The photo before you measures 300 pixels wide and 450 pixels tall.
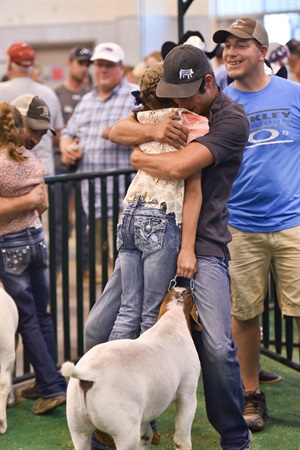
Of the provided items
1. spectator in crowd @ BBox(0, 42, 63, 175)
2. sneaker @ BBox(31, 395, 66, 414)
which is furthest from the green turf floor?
spectator in crowd @ BBox(0, 42, 63, 175)

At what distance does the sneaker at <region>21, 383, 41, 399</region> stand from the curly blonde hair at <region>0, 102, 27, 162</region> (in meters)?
1.51

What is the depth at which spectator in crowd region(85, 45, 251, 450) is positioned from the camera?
3.80 meters

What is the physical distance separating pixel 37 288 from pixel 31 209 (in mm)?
547

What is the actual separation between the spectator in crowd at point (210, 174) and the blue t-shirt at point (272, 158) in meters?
0.73

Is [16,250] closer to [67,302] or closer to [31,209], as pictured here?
[31,209]

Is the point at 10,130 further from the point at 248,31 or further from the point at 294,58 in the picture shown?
the point at 294,58

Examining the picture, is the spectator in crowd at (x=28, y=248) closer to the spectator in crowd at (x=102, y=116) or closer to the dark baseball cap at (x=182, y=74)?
the dark baseball cap at (x=182, y=74)

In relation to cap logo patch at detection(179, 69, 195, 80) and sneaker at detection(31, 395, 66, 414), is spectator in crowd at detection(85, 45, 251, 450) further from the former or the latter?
sneaker at detection(31, 395, 66, 414)

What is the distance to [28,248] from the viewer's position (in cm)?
498

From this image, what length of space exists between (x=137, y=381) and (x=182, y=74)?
51.9 inches

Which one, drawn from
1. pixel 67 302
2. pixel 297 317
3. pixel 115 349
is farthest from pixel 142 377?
pixel 67 302

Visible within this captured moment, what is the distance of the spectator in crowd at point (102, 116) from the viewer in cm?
750

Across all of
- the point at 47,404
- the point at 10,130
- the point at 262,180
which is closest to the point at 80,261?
the point at 47,404

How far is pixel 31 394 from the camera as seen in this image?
5.42 m
